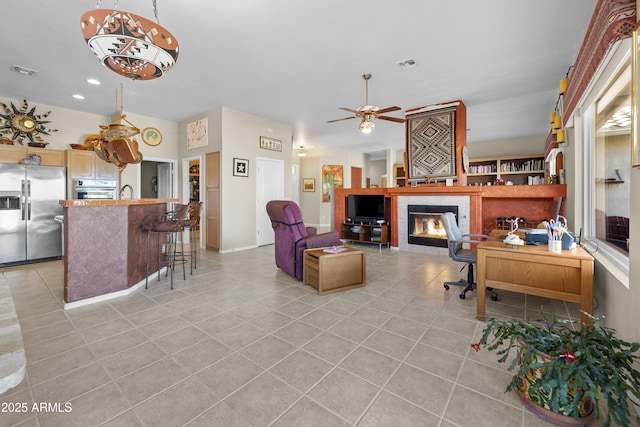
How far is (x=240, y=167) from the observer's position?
227 inches

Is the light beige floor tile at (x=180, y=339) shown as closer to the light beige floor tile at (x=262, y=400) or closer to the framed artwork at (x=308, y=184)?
the light beige floor tile at (x=262, y=400)

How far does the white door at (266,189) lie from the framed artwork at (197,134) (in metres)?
1.18

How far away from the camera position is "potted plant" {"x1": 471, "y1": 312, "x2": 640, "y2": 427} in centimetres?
114

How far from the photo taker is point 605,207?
2.50 meters

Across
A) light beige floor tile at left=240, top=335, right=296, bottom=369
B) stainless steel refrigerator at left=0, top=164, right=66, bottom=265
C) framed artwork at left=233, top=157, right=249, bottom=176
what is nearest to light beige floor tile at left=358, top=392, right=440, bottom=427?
light beige floor tile at left=240, top=335, right=296, bottom=369

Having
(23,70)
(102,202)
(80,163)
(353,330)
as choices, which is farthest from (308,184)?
(353,330)

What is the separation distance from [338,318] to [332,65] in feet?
10.7

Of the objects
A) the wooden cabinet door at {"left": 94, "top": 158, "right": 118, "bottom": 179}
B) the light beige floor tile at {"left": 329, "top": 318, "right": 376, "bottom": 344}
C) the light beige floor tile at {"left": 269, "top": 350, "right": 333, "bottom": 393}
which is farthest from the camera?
the wooden cabinet door at {"left": 94, "top": 158, "right": 118, "bottom": 179}

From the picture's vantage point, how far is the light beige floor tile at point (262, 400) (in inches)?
54.8

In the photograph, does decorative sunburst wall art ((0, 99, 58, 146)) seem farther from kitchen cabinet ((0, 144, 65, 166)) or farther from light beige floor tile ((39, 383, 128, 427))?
light beige floor tile ((39, 383, 128, 427))

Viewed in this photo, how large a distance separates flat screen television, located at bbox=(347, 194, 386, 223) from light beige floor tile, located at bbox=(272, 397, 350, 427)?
4.97 meters

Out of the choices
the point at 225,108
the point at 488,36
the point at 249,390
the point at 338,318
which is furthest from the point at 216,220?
the point at 488,36

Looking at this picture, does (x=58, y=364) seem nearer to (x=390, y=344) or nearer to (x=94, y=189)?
(x=390, y=344)

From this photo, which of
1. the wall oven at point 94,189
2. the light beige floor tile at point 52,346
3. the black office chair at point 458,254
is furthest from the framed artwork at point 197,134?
the black office chair at point 458,254
